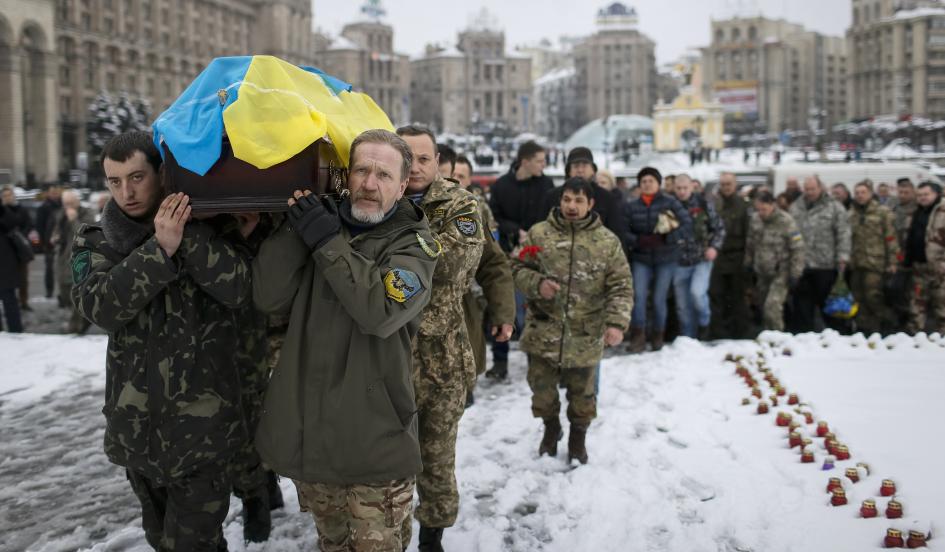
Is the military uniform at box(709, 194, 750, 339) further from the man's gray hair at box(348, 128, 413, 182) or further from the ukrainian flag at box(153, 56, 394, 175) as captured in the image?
the ukrainian flag at box(153, 56, 394, 175)

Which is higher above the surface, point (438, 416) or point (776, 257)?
point (776, 257)

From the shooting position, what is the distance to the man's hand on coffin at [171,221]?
2877mm

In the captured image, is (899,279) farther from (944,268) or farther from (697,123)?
(697,123)

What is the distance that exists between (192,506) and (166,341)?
0.67m

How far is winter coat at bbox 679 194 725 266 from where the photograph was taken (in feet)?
29.8

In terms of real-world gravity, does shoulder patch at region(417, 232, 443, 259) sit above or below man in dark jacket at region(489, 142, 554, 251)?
below

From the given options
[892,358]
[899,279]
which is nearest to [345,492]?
[892,358]

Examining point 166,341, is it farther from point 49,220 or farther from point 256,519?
point 49,220

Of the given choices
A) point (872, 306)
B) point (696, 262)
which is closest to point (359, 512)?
point (696, 262)

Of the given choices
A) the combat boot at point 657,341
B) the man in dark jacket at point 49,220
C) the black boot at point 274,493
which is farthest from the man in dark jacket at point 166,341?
the man in dark jacket at point 49,220

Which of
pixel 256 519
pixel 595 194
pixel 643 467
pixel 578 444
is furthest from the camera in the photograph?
pixel 595 194

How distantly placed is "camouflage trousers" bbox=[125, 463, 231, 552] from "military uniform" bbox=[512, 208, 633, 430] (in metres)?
2.59

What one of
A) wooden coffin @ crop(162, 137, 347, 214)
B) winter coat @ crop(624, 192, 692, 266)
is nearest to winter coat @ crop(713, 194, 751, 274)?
winter coat @ crop(624, 192, 692, 266)

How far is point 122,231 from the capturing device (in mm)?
3111
